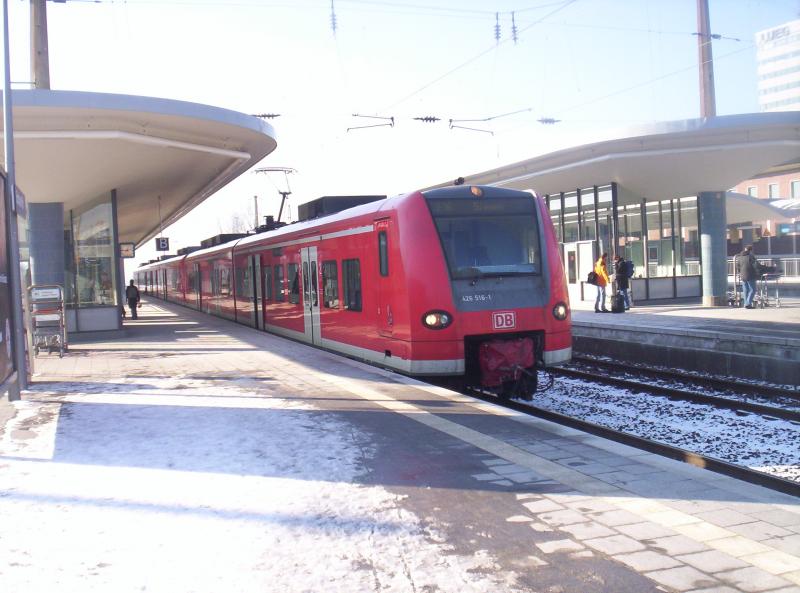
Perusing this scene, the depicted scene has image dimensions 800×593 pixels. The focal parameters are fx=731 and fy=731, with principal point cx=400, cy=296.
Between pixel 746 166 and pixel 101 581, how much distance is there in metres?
20.7

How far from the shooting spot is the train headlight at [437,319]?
8.66m

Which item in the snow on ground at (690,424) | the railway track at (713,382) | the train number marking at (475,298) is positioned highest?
the train number marking at (475,298)

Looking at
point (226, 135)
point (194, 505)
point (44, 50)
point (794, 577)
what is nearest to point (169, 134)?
point (226, 135)

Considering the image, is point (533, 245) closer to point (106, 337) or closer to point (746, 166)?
point (106, 337)

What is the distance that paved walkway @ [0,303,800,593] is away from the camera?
3613mm

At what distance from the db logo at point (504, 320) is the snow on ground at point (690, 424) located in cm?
181

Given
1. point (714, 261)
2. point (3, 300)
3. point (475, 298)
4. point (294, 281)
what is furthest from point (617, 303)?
point (3, 300)

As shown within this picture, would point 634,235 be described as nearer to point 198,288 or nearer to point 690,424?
point 198,288

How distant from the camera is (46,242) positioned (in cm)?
1662

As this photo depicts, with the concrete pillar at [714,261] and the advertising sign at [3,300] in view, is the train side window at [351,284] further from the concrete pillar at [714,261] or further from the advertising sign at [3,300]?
the concrete pillar at [714,261]

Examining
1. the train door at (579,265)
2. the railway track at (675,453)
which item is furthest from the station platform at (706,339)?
the railway track at (675,453)

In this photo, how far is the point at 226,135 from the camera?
53.8 ft

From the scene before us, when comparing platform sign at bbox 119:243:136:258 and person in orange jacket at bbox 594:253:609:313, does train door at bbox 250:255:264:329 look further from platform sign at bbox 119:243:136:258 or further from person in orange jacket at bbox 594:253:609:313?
person in orange jacket at bbox 594:253:609:313

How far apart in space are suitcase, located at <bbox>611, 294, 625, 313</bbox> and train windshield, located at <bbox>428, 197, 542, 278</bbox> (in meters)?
11.3
